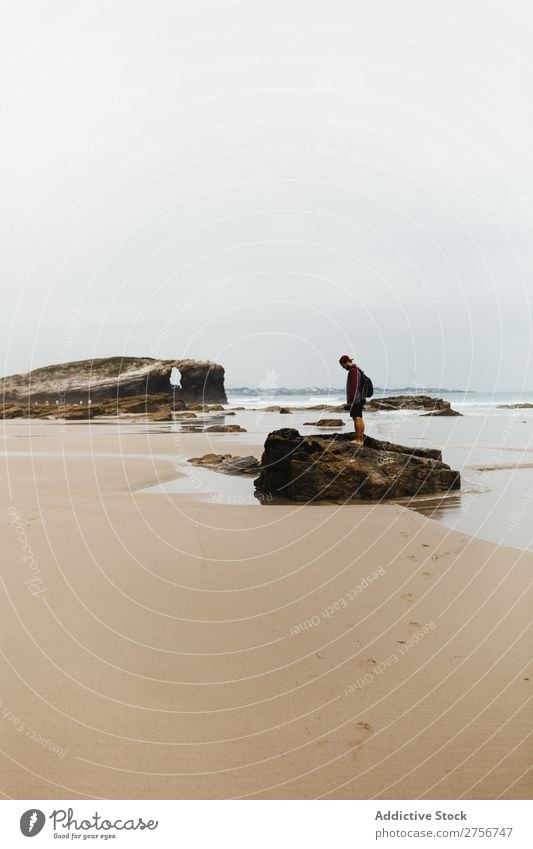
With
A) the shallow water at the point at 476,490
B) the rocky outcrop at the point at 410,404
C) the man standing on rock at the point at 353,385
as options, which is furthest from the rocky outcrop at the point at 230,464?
the rocky outcrop at the point at 410,404

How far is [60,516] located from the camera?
6.79 metres

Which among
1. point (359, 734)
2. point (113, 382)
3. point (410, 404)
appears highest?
point (113, 382)

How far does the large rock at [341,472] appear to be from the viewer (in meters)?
8.67

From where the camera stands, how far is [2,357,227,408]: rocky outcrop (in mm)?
63688

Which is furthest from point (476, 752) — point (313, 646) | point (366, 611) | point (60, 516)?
point (60, 516)

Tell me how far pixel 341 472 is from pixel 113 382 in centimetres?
5966

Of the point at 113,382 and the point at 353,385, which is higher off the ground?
the point at 113,382

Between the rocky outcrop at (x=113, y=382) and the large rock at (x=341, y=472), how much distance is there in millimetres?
51983

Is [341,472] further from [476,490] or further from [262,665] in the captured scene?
[262,665]

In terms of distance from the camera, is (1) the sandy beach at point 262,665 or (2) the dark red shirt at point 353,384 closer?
(1) the sandy beach at point 262,665

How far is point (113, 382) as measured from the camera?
214 feet

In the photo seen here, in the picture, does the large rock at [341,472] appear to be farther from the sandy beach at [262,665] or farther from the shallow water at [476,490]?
the sandy beach at [262,665]

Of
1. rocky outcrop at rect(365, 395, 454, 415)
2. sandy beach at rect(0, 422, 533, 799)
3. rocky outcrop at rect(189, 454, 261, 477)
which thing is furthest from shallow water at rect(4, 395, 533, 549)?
rocky outcrop at rect(365, 395, 454, 415)

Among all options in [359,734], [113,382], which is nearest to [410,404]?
[113,382]
